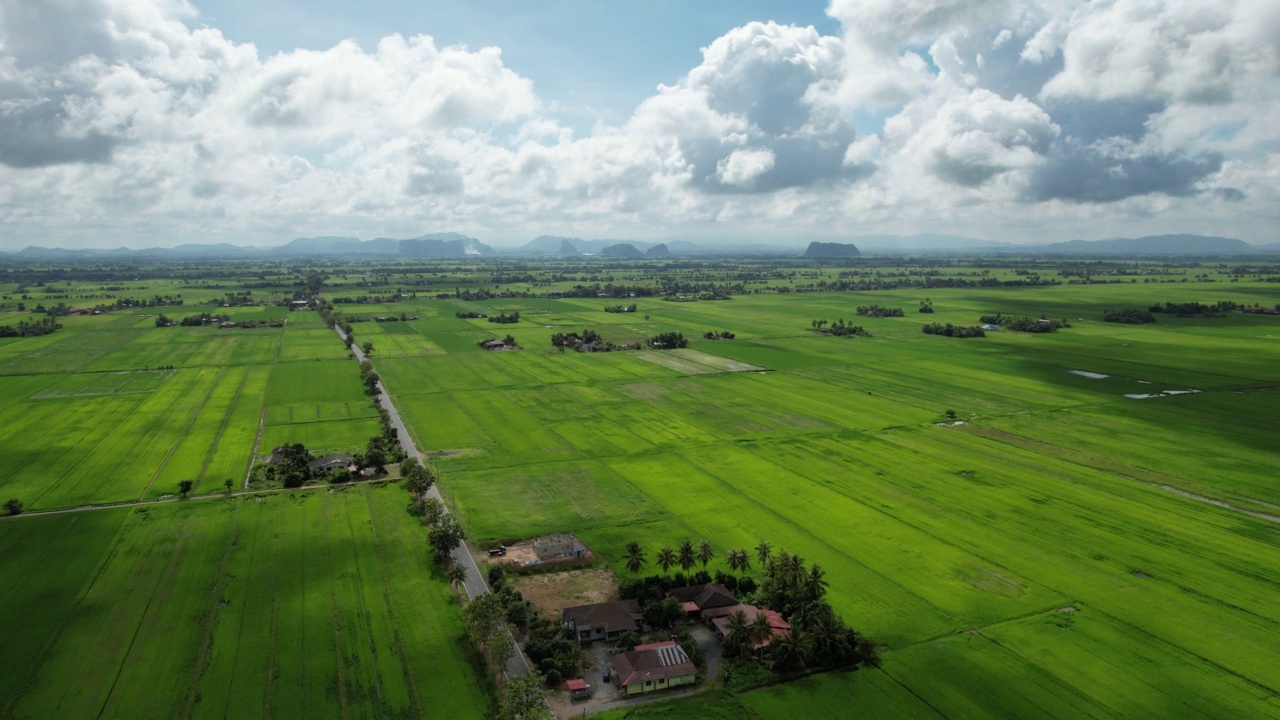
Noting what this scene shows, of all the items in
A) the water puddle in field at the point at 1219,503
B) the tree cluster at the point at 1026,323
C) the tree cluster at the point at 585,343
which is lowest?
the water puddle in field at the point at 1219,503

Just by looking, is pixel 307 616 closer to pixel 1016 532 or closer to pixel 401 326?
pixel 1016 532

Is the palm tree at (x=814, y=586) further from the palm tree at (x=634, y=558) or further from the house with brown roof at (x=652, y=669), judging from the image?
the palm tree at (x=634, y=558)

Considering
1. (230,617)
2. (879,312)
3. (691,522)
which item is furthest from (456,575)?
(879,312)

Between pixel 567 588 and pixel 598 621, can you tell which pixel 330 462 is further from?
pixel 598 621

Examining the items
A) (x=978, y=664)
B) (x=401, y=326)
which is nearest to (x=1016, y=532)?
(x=978, y=664)

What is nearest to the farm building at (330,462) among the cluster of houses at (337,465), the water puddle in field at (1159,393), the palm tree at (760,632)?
the cluster of houses at (337,465)

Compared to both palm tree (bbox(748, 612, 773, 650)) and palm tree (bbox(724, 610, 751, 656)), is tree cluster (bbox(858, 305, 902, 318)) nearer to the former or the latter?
palm tree (bbox(748, 612, 773, 650))
